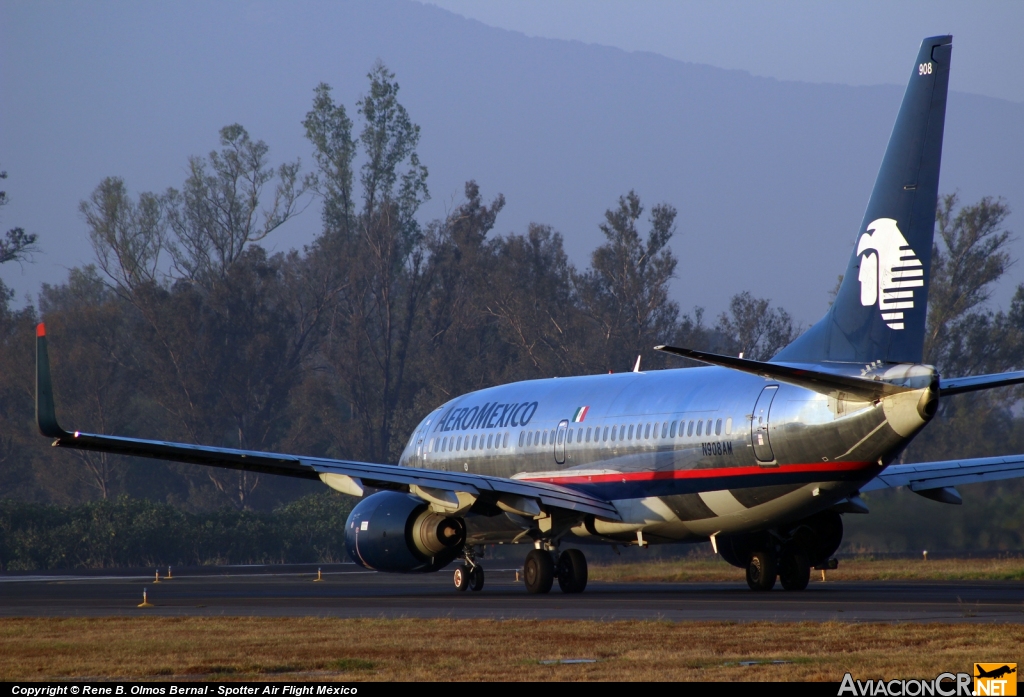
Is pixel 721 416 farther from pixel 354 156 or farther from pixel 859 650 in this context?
pixel 354 156

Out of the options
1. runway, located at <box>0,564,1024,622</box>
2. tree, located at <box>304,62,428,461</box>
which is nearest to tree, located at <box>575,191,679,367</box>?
tree, located at <box>304,62,428,461</box>

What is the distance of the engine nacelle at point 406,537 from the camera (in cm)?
2247

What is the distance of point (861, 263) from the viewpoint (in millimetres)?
18750

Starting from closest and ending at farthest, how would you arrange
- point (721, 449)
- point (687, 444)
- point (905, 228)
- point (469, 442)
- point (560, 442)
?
1. point (905, 228)
2. point (721, 449)
3. point (687, 444)
4. point (560, 442)
5. point (469, 442)

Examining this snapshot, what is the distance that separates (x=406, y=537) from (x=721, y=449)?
5.64 m

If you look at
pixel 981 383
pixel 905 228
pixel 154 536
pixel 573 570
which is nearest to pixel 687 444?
pixel 573 570

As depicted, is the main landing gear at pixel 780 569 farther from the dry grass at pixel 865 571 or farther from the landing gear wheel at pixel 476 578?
the dry grass at pixel 865 571

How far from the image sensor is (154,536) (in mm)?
47219

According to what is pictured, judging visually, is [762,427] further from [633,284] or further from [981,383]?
[633,284]

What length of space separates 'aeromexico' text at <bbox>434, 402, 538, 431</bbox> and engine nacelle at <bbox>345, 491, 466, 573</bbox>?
9.68ft

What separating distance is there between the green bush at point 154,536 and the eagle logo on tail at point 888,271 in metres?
33.5

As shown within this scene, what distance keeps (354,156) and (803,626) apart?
64618 mm

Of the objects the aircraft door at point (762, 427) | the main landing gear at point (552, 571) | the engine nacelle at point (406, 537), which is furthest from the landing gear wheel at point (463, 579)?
the aircraft door at point (762, 427)

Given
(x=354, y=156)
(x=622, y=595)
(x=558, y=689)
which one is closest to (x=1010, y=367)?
(x=354, y=156)
